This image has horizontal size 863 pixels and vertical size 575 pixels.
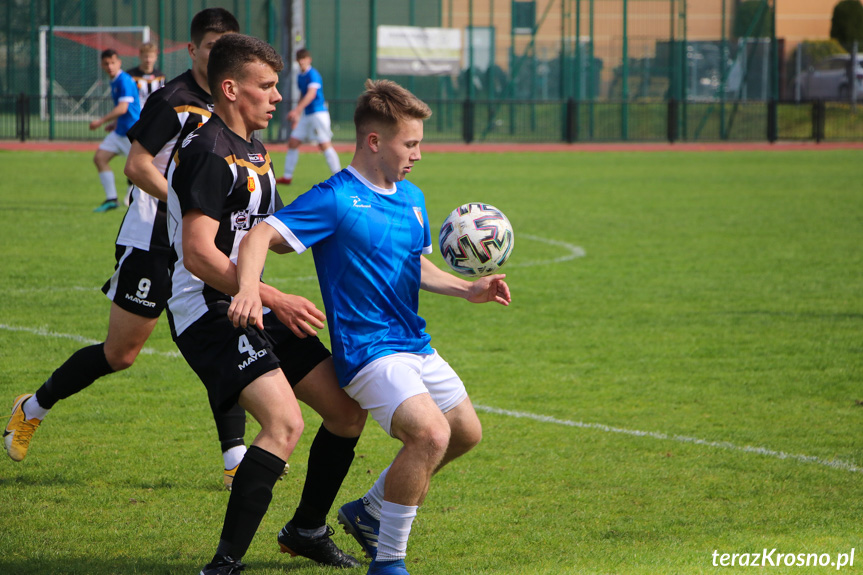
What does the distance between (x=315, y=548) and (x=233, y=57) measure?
189 centimetres

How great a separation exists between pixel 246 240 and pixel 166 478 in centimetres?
182

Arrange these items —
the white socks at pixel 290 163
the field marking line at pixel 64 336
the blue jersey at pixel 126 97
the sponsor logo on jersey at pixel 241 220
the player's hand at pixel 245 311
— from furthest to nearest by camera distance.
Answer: the white socks at pixel 290 163 → the blue jersey at pixel 126 97 → the field marking line at pixel 64 336 → the sponsor logo on jersey at pixel 241 220 → the player's hand at pixel 245 311

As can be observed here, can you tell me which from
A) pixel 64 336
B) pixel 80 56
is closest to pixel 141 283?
pixel 64 336

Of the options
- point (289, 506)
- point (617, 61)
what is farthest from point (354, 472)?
point (617, 61)

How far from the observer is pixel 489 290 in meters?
3.87

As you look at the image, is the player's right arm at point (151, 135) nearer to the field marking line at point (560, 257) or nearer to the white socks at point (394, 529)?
the white socks at point (394, 529)

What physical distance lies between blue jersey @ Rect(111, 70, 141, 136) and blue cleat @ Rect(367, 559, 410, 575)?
1200 cm

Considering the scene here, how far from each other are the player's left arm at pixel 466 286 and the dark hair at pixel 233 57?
99cm

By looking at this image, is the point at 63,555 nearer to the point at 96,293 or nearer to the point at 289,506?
the point at 289,506

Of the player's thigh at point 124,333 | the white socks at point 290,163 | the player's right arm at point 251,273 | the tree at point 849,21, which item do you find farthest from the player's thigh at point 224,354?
the tree at point 849,21

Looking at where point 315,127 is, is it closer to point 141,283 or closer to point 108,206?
point 108,206

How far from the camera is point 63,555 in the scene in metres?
3.78

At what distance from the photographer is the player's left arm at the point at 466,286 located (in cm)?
386

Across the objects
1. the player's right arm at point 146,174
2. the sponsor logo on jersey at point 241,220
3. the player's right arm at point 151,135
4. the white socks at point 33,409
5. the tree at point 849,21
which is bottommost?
the white socks at point 33,409
